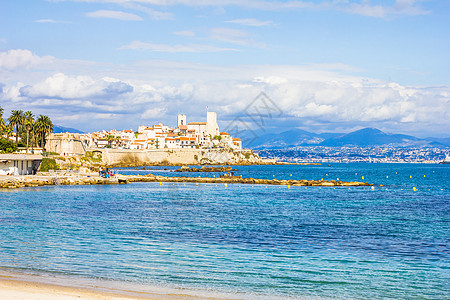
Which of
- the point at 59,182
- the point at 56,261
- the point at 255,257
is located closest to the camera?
the point at 56,261

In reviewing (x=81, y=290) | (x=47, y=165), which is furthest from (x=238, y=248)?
(x=47, y=165)

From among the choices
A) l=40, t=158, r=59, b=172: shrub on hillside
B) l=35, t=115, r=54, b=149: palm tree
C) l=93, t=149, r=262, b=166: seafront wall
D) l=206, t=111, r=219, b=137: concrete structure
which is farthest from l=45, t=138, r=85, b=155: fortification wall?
l=206, t=111, r=219, b=137: concrete structure

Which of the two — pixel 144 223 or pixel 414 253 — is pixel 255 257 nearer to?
pixel 414 253

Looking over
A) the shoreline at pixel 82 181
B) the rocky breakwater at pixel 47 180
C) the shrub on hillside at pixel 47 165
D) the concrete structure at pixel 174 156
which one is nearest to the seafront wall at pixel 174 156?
the concrete structure at pixel 174 156

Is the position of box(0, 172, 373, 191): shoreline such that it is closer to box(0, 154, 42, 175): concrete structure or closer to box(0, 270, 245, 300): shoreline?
box(0, 154, 42, 175): concrete structure

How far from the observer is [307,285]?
14.7 metres

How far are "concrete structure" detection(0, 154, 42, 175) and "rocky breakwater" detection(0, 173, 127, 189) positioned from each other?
336 centimetres

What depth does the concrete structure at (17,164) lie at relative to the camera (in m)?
59.8

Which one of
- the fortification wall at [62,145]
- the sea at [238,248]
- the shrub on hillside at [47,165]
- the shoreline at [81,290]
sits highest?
the fortification wall at [62,145]

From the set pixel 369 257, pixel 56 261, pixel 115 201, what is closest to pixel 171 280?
pixel 56 261

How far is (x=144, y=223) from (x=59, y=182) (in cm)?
3553

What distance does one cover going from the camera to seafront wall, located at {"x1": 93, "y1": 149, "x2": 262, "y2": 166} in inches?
4899

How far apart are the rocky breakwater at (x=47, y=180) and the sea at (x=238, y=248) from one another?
1550cm

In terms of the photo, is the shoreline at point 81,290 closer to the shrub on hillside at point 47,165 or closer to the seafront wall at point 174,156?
the shrub on hillside at point 47,165
